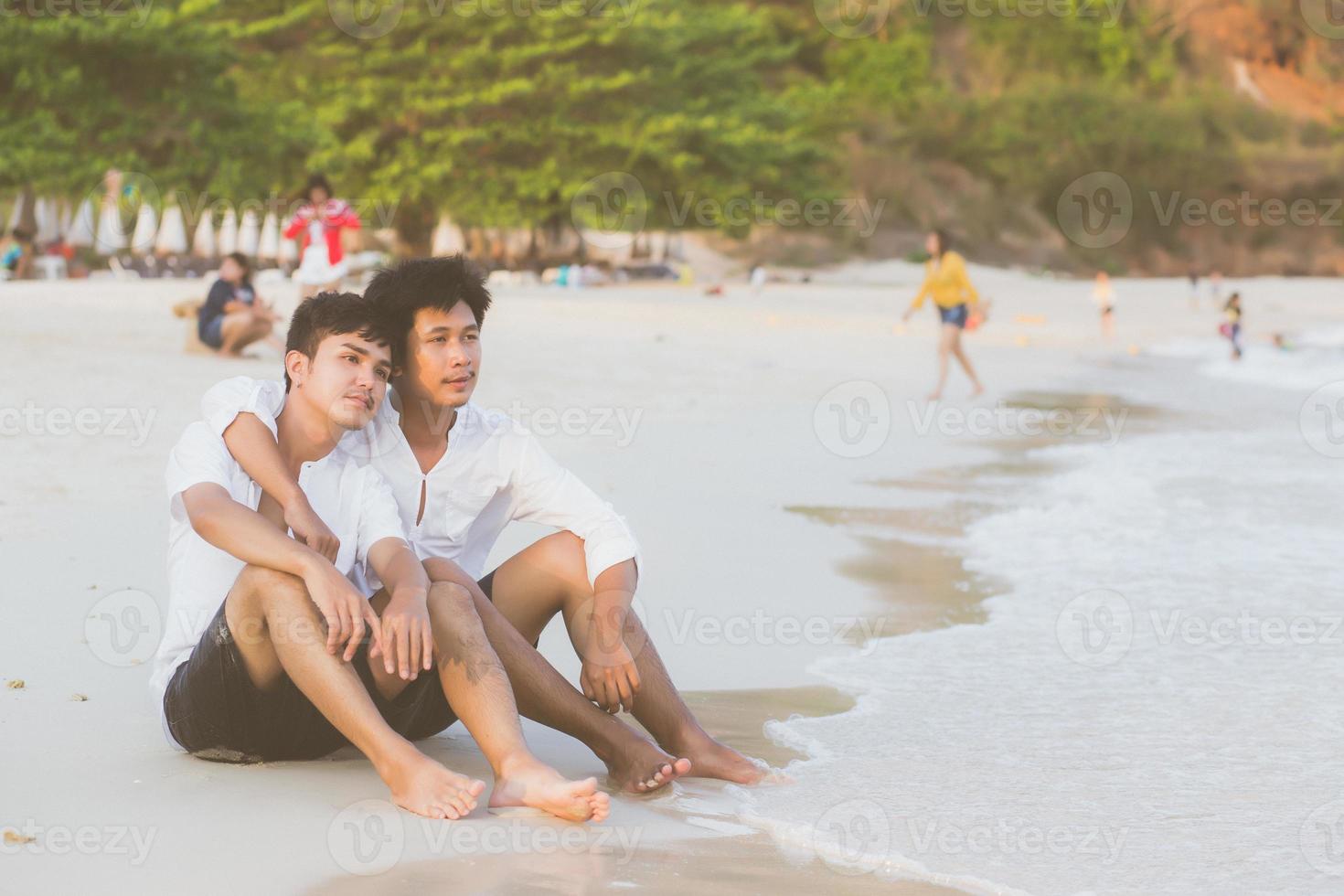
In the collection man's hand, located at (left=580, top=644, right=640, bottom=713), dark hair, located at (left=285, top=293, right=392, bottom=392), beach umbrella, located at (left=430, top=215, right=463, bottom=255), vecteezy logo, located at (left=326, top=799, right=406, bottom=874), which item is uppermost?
beach umbrella, located at (left=430, top=215, right=463, bottom=255)

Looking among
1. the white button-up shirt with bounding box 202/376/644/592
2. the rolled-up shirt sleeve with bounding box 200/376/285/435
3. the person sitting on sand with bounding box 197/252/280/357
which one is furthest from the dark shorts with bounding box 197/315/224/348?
the rolled-up shirt sleeve with bounding box 200/376/285/435

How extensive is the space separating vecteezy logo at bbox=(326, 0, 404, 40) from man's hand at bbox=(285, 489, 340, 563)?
3082 cm

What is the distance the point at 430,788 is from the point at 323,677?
30 cm

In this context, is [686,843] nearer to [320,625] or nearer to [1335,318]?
[320,625]

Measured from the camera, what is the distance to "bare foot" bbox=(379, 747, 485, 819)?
318 centimetres

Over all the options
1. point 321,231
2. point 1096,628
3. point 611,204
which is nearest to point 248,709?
point 1096,628

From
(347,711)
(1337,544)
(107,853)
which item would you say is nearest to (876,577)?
(1337,544)

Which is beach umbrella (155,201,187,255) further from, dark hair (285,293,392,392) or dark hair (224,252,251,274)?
dark hair (285,293,392,392)

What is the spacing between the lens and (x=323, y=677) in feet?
10.5

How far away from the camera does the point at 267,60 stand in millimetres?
31734

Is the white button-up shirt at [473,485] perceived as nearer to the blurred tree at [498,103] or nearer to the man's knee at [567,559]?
the man's knee at [567,559]

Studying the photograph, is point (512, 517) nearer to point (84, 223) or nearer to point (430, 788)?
point (430, 788)

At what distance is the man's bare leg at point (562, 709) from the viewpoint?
348cm

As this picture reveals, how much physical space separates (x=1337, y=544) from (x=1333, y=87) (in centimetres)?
6747
